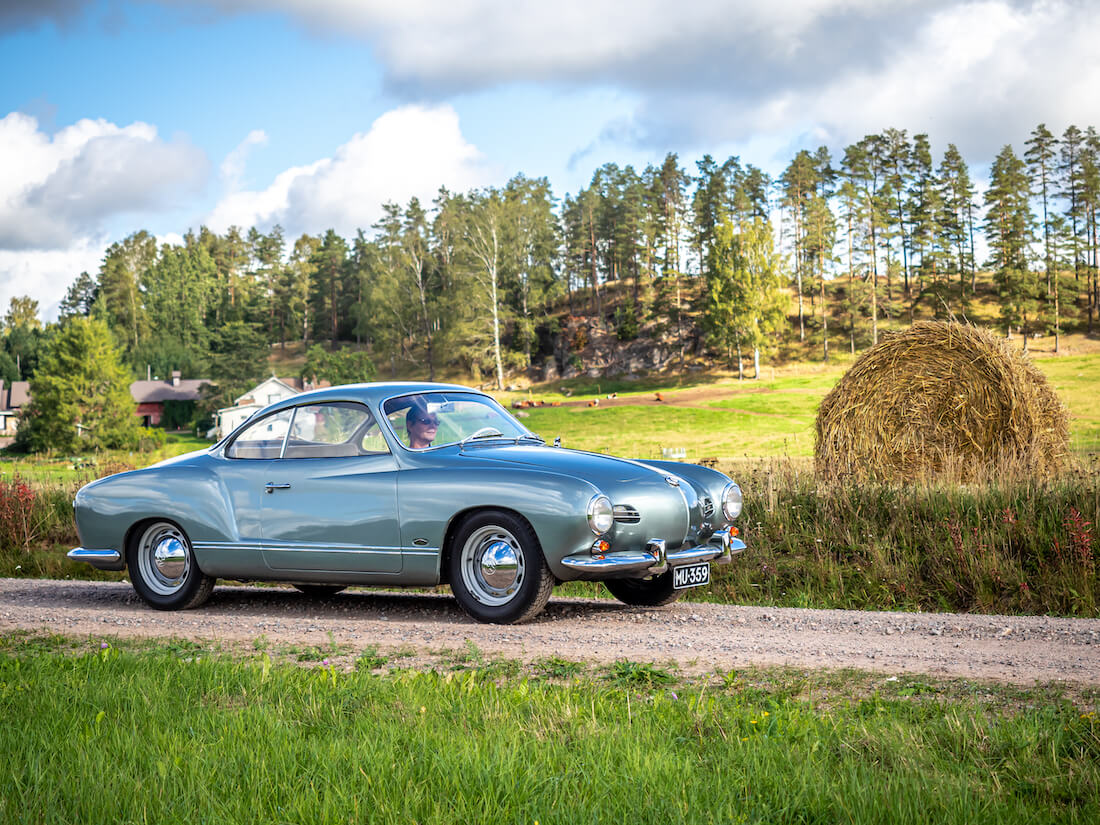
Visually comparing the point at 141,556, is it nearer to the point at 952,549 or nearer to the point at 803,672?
the point at 803,672

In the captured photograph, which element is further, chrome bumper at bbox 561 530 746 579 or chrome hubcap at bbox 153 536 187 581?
chrome hubcap at bbox 153 536 187 581

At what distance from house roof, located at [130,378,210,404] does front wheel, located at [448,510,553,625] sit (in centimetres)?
9136

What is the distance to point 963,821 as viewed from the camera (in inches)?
126

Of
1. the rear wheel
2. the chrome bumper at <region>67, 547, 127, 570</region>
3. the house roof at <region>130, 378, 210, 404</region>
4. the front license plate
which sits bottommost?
the rear wheel

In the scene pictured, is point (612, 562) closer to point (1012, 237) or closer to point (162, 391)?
point (1012, 237)

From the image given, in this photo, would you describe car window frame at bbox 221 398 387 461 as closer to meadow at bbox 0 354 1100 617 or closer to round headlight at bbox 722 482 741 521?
round headlight at bbox 722 482 741 521

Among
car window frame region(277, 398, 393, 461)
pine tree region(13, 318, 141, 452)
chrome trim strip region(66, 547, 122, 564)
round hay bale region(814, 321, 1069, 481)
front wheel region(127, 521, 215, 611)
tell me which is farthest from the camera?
pine tree region(13, 318, 141, 452)

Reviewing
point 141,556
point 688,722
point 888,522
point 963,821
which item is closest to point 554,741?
point 688,722

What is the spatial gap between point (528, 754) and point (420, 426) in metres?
4.54

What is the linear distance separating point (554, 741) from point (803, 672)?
1.91 m

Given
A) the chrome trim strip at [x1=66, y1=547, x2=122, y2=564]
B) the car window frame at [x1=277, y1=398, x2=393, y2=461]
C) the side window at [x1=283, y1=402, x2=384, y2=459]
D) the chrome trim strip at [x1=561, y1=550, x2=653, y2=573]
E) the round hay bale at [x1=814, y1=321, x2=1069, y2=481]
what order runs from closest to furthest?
1. the chrome trim strip at [x1=561, y1=550, x2=653, y2=573]
2. the car window frame at [x1=277, y1=398, x2=393, y2=461]
3. the side window at [x1=283, y1=402, x2=384, y2=459]
4. the chrome trim strip at [x1=66, y1=547, x2=122, y2=564]
5. the round hay bale at [x1=814, y1=321, x2=1069, y2=481]

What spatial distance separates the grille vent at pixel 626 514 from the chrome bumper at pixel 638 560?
0.65 ft

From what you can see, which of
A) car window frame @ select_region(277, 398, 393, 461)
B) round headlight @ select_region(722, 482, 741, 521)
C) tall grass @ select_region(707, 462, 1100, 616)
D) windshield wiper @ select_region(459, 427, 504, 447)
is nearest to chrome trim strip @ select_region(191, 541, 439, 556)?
car window frame @ select_region(277, 398, 393, 461)

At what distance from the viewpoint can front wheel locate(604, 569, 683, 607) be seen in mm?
8477
